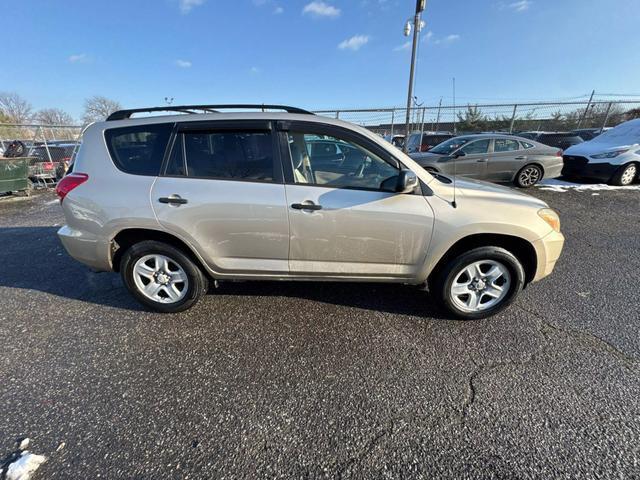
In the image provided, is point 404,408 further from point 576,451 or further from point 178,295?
point 178,295

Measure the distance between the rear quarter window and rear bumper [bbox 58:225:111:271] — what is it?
709mm

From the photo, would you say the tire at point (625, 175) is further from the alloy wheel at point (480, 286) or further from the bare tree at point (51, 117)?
the bare tree at point (51, 117)

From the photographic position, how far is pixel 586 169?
8.19m

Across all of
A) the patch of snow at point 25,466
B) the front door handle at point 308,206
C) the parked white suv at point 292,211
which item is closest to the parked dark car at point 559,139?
the parked white suv at point 292,211

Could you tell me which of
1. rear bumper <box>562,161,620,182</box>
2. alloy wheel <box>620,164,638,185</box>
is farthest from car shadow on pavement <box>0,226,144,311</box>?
alloy wheel <box>620,164,638,185</box>

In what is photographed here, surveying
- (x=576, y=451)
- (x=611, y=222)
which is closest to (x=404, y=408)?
(x=576, y=451)

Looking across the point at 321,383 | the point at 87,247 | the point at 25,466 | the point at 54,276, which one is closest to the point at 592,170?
the point at 321,383

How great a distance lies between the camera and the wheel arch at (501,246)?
260cm

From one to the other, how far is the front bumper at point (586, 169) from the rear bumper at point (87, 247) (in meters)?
11.0

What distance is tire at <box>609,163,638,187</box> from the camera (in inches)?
309

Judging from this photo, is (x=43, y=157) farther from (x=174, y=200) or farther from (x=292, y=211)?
(x=292, y=211)

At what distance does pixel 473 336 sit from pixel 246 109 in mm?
2942

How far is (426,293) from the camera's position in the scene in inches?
124

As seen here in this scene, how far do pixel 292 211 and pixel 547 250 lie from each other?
2.24 m
